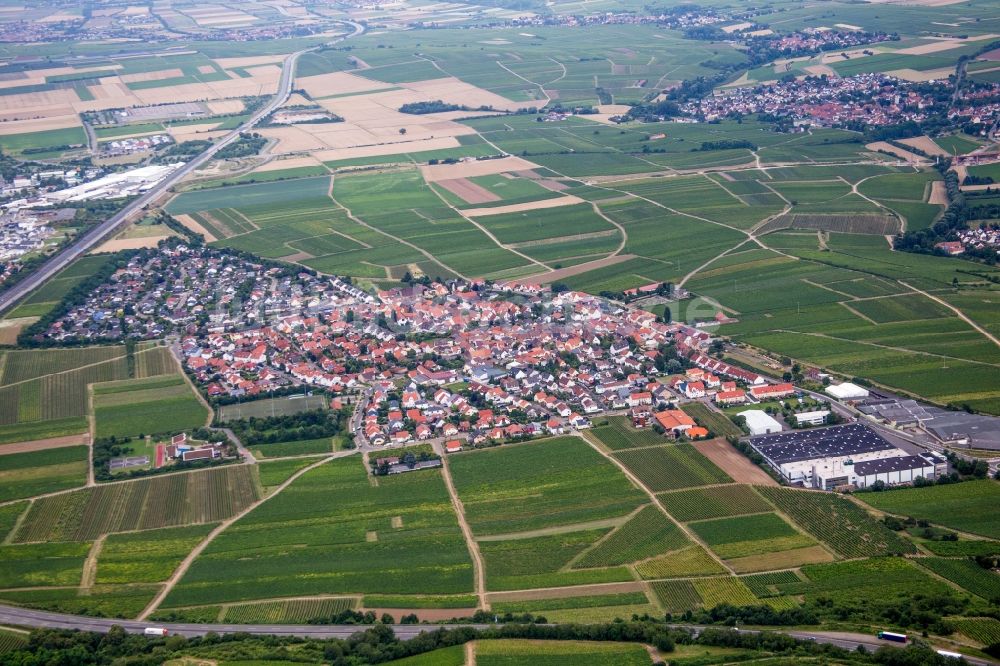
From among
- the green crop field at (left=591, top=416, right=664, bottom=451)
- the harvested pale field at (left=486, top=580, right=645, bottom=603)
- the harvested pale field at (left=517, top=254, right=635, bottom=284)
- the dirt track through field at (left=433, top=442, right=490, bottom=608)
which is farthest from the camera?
the harvested pale field at (left=517, top=254, right=635, bottom=284)

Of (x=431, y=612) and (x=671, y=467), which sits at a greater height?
(x=671, y=467)

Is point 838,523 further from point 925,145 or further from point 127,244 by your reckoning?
point 925,145


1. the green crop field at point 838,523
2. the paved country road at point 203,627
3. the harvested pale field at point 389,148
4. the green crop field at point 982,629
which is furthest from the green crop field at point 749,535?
the harvested pale field at point 389,148

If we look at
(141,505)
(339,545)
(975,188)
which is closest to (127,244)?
(141,505)

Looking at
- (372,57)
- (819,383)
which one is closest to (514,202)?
(819,383)

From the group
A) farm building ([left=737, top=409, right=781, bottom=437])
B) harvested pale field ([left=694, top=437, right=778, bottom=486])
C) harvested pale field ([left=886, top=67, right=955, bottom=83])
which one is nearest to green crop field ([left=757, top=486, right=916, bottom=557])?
harvested pale field ([left=694, top=437, right=778, bottom=486])

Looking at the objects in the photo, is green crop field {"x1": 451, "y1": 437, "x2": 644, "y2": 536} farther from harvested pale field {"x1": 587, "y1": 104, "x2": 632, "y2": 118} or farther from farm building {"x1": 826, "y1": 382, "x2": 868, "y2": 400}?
harvested pale field {"x1": 587, "y1": 104, "x2": 632, "y2": 118}
